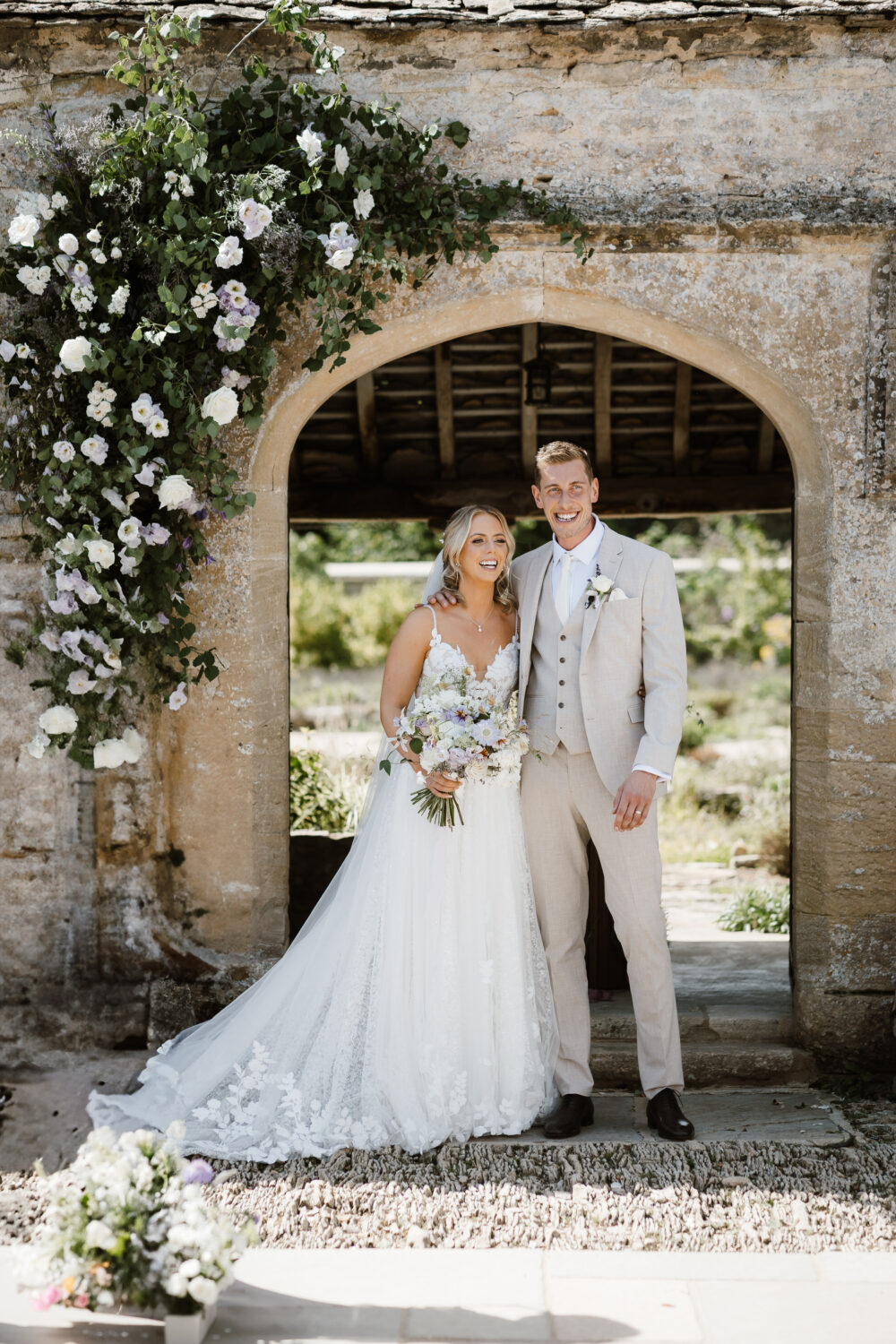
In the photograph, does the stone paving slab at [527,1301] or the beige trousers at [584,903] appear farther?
the beige trousers at [584,903]

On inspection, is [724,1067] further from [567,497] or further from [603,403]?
[603,403]

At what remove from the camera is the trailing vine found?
159 inches

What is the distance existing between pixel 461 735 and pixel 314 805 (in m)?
3.80

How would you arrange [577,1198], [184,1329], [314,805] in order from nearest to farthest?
[184,1329] → [577,1198] → [314,805]

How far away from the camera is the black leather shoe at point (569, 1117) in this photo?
12.6ft

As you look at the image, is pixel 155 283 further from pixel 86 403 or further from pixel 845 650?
pixel 845 650

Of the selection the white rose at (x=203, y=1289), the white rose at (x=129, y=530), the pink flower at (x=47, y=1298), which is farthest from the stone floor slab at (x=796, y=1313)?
the white rose at (x=129, y=530)

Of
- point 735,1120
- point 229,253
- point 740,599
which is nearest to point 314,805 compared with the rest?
point 735,1120

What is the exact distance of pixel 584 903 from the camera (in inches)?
160

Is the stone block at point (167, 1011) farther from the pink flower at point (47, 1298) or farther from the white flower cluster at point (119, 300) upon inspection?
the white flower cluster at point (119, 300)

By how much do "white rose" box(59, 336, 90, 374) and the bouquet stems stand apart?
182 cm

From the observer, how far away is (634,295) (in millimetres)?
4410

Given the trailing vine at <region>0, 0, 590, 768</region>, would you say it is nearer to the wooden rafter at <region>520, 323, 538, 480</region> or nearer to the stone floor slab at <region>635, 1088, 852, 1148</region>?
the wooden rafter at <region>520, 323, 538, 480</region>

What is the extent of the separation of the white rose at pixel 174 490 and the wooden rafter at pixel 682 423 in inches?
139
